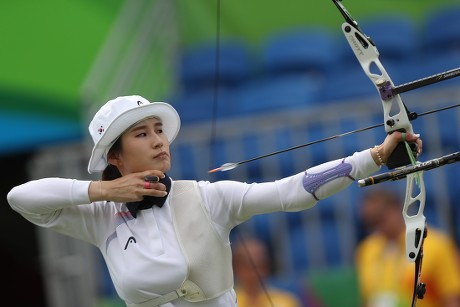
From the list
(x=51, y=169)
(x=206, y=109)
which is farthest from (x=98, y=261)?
(x=206, y=109)

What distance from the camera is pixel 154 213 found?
378 cm

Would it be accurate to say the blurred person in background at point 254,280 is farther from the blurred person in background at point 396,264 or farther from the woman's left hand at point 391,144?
the woman's left hand at point 391,144

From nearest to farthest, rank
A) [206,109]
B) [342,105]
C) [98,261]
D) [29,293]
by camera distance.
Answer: [342,105], [98,261], [206,109], [29,293]

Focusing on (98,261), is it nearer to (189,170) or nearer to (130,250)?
(189,170)

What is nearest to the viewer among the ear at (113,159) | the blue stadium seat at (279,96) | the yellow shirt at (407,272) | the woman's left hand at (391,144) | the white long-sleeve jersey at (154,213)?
the woman's left hand at (391,144)

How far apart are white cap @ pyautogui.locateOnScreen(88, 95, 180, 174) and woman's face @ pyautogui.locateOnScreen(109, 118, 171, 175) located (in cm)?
3

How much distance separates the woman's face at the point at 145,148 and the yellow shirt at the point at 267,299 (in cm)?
218

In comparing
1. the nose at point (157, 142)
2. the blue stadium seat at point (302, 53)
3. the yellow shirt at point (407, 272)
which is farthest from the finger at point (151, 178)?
the blue stadium seat at point (302, 53)

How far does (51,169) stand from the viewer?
7.10m

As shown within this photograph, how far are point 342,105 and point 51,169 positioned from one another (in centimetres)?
181

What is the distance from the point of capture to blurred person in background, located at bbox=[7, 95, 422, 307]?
3656 millimetres

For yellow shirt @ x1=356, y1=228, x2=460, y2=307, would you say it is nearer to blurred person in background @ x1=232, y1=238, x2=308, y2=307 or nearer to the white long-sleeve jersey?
blurred person in background @ x1=232, y1=238, x2=308, y2=307

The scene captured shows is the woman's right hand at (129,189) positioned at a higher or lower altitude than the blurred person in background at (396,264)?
higher

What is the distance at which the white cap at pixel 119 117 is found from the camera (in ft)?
12.4
